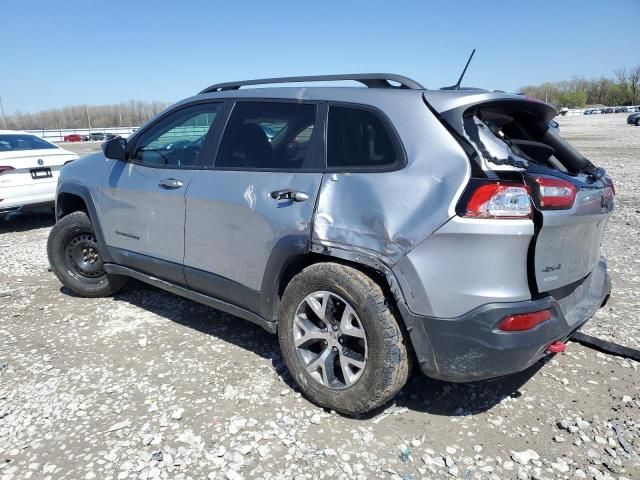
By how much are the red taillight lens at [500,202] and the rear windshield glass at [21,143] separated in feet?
25.7

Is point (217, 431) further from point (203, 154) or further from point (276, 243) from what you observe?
point (203, 154)

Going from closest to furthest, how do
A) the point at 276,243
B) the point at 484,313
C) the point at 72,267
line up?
the point at 484,313
the point at 276,243
the point at 72,267

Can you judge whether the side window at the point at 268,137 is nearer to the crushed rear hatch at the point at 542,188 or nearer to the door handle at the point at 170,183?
the door handle at the point at 170,183

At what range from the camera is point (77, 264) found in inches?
188

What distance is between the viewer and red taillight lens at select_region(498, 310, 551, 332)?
2.36 m

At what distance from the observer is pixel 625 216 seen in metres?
7.56

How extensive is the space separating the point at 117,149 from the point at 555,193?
10.7ft

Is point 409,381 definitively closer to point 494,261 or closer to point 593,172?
point 494,261

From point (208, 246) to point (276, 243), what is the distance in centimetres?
68

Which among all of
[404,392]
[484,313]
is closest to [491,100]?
[484,313]

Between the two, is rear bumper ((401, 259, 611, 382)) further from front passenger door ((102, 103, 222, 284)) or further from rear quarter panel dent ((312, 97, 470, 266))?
front passenger door ((102, 103, 222, 284))

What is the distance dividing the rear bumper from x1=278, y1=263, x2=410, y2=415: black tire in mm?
113

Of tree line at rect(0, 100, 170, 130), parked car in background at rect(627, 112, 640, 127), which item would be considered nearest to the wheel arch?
parked car in background at rect(627, 112, 640, 127)

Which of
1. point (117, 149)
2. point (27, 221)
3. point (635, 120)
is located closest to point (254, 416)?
point (117, 149)
